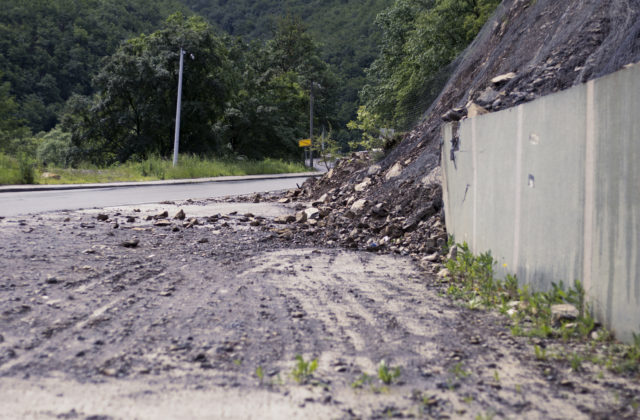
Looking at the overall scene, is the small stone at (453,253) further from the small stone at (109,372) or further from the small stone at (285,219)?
the small stone at (285,219)

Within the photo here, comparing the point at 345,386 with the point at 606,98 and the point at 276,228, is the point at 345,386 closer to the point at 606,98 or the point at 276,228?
the point at 606,98

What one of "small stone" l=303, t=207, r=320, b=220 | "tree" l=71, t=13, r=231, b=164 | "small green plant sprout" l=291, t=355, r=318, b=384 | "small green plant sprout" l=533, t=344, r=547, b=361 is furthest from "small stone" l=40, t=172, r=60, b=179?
"small green plant sprout" l=533, t=344, r=547, b=361

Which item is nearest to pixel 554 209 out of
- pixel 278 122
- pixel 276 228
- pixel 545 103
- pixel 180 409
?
pixel 545 103

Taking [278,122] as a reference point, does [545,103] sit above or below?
below

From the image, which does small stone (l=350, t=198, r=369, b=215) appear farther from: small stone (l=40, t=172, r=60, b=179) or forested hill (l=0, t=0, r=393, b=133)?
forested hill (l=0, t=0, r=393, b=133)

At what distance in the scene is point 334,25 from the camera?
8388 cm

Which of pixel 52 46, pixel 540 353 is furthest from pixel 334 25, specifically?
pixel 540 353

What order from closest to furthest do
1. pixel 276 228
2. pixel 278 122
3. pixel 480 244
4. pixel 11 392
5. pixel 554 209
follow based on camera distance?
pixel 11 392 → pixel 554 209 → pixel 480 244 → pixel 276 228 → pixel 278 122

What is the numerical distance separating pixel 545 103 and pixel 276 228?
5.40m

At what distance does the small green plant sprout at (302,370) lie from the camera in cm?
290

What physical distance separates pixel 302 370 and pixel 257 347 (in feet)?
1.76

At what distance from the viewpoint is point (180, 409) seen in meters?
2.57

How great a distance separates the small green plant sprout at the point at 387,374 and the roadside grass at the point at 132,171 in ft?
62.5

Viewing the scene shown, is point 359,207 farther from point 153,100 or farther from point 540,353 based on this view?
point 153,100
